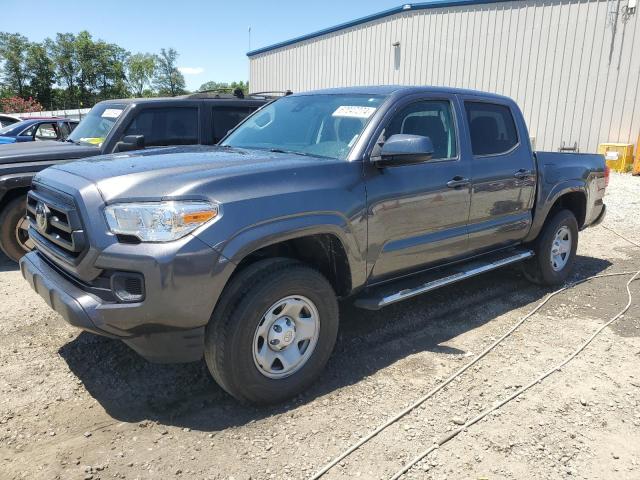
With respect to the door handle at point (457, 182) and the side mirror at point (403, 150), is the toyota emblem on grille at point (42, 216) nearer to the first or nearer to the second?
the side mirror at point (403, 150)

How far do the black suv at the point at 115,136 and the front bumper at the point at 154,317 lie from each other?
332cm

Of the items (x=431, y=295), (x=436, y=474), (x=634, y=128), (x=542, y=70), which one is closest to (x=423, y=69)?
(x=542, y=70)

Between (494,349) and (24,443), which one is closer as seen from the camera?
(24,443)

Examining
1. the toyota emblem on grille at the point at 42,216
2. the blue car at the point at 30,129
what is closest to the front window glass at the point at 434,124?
the toyota emblem on grille at the point at 42,216

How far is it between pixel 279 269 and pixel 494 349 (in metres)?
1.93

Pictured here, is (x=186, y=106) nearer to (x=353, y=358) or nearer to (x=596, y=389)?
(x=353, y=358)

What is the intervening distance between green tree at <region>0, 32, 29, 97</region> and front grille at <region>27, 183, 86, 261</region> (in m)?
68.8

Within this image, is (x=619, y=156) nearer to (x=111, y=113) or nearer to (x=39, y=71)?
(x=111, y=113)

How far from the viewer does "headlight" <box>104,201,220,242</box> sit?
2.57 meters

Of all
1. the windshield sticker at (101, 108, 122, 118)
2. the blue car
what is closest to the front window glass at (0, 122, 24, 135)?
the blue car

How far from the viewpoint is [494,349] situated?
12.8 ft

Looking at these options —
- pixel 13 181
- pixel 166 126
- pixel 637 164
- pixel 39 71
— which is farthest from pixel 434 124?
pixel 39 71

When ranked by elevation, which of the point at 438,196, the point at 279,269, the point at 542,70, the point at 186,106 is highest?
the point at 542,70

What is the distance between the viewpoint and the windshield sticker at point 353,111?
3.64 m
